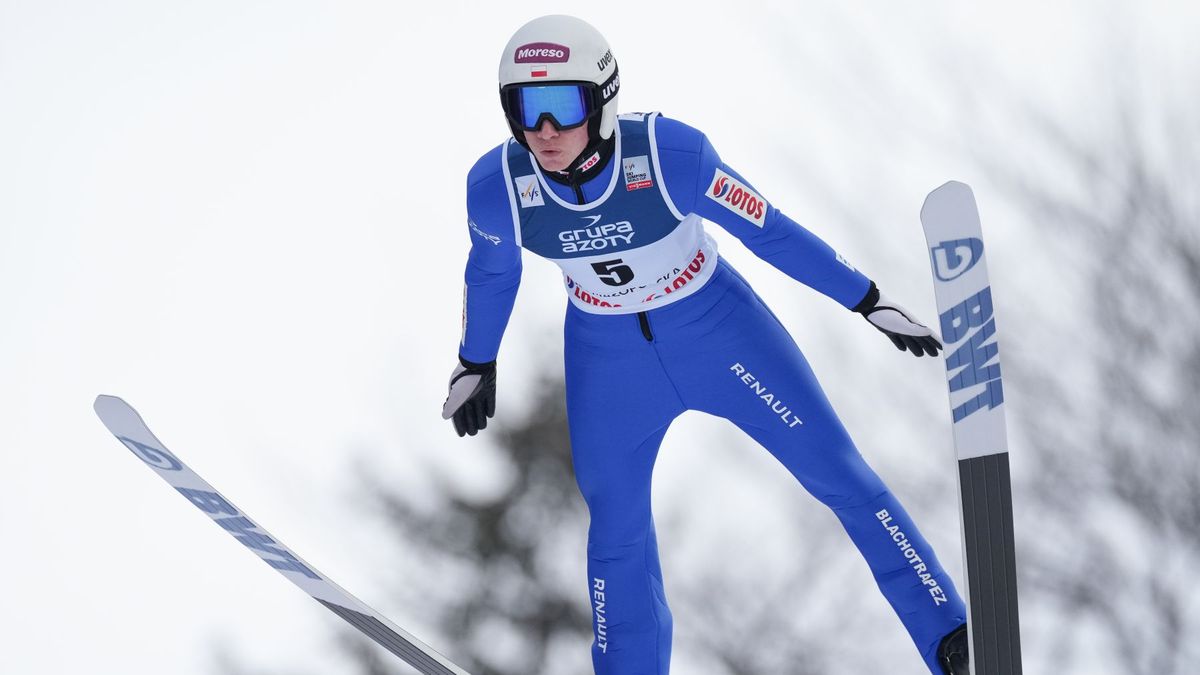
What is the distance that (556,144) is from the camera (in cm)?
271

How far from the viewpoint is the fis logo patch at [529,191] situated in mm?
2869

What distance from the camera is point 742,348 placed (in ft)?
9.84

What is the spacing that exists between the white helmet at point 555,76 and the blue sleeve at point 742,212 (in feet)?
0.66

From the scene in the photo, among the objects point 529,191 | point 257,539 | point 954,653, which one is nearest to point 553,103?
point 529,191

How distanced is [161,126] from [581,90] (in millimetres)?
4598

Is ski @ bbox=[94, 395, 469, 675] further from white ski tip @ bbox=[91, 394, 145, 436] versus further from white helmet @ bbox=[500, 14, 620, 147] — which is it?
white helmet @ bbox=[500, 14, 620, 147]

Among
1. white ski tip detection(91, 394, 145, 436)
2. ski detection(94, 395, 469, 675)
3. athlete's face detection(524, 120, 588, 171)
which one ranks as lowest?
ski detection(94, 395, 469, 675)

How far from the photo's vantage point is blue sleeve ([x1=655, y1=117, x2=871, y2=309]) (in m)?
2.81

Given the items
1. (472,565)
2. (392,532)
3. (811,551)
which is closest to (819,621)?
(811,551)

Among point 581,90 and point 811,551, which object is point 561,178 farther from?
point 811,551

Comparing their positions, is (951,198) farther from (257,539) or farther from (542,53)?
(257,539)

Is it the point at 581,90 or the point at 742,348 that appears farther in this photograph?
the point at 742,348

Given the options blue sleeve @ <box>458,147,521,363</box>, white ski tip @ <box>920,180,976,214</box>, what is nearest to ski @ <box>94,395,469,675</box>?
blue sleeve @ <box>458,147,521,363</box>

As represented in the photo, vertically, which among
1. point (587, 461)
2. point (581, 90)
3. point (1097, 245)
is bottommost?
point (587, 461)
